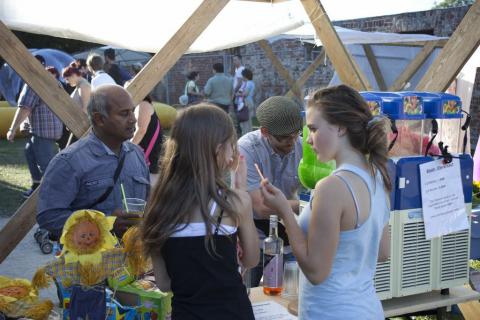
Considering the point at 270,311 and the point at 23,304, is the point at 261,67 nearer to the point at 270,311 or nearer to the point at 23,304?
the point at 270,311

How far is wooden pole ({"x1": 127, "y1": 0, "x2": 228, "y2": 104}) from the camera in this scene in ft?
13.0

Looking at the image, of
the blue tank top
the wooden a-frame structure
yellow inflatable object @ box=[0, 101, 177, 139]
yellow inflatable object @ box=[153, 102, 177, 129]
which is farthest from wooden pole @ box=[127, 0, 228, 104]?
yellow inflatable object @ box=[153, 102, 177, 129]

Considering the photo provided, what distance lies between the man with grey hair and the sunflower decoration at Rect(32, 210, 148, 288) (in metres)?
0.49

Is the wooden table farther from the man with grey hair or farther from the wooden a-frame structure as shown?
the wooden a-frame structure

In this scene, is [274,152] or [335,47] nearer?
[274,152]

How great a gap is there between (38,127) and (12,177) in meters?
2.77

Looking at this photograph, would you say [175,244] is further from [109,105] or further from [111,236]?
[109,105]

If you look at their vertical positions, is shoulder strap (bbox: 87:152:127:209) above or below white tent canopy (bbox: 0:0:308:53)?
below

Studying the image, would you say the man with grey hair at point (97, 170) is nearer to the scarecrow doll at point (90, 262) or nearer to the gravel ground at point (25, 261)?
the scarecrow doll at point (90, 262)

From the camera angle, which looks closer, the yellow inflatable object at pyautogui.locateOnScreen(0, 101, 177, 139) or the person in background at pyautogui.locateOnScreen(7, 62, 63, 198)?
the person in background at pyautogui.locateOnScreen(7, 62, 63, 198)

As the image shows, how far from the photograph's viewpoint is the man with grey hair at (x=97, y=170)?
2.66 m

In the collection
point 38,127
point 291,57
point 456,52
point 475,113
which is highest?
point 456,52

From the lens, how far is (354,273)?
196 centimetres

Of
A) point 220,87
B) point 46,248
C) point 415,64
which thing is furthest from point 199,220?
point 220,87
